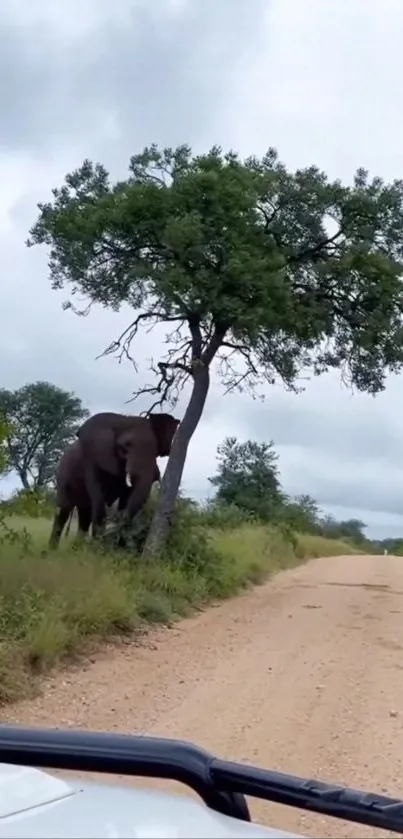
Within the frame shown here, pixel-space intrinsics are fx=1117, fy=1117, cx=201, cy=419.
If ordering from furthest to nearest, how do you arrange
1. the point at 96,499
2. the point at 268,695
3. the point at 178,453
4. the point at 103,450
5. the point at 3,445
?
the point at 96,499 → the point at 103,450 → the point at 178,453 → the point at 3,445 → the point at 268,695

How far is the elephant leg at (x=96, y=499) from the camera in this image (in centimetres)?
1620

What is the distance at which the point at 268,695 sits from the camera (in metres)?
8.25

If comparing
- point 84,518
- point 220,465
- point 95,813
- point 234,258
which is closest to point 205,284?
point 234,258

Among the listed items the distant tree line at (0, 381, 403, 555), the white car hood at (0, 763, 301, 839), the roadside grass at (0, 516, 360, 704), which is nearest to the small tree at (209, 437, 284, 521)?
the distant tree line at (0, 381, 403, 555)

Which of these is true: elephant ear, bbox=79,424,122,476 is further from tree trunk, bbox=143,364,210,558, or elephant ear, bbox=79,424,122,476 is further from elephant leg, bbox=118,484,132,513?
tree trunk, bbox=143,364,210,558

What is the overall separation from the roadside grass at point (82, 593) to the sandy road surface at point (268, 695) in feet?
0.82

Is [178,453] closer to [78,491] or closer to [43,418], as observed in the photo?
[78,491]

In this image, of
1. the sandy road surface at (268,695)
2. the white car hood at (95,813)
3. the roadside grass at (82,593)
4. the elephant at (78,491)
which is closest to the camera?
the white car hood at (95,813)

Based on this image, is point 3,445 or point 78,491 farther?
point 78,491

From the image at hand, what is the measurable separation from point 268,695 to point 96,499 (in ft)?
27.2

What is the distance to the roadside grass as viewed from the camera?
8680 mm

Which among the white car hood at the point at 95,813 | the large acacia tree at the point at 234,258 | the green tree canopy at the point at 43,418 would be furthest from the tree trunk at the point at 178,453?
the green tree canopy at the point at 43,418

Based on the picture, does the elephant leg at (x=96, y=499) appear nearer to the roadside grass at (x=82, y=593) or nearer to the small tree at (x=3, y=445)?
the roadside grass at (x=82, y=593)

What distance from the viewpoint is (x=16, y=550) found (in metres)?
13.3
